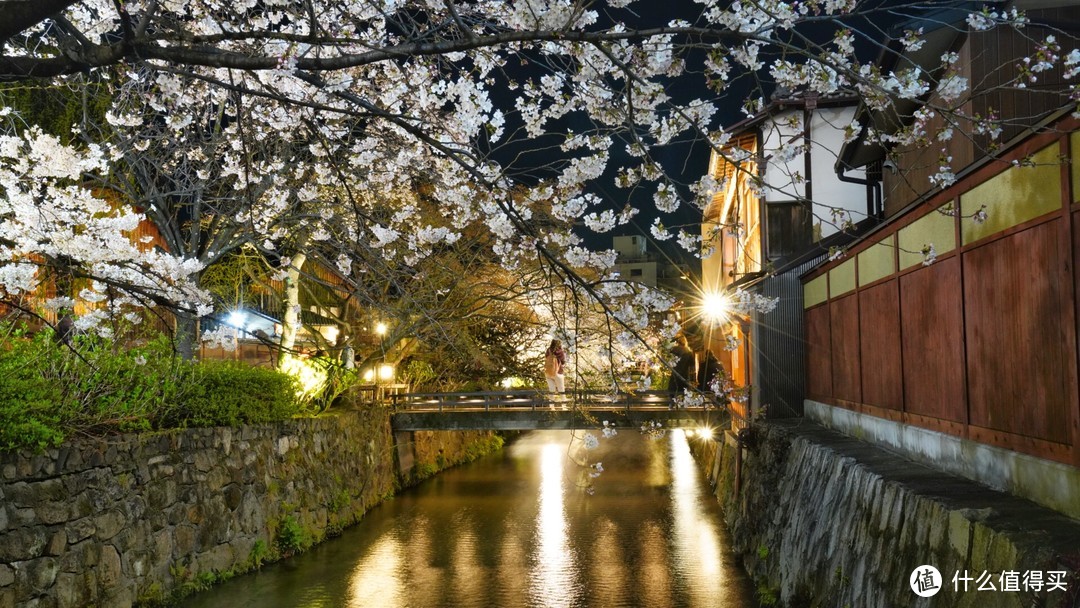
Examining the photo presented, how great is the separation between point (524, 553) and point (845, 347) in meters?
6.20

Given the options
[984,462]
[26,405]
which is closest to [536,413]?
[26,405]

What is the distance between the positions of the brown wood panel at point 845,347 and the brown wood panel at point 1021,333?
12.1 ft

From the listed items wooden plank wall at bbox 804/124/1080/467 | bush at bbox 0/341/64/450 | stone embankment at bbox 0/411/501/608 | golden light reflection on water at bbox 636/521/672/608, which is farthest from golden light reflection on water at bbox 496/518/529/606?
bush at bbox 0/341/64/450

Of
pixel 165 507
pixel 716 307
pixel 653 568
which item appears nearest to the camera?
pixel 165 507

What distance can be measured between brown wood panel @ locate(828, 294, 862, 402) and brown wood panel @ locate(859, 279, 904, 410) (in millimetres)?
257

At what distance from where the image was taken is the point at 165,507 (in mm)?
11016

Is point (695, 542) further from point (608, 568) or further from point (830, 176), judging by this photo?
point (830, 176)

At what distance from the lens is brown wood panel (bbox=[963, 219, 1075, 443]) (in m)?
5.25

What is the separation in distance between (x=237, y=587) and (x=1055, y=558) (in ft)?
35.1

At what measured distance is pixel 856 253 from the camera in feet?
34.2

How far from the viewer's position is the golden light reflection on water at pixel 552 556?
11.4 m

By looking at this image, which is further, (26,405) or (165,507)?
(165,507)

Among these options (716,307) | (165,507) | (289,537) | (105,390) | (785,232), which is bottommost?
(289,537)

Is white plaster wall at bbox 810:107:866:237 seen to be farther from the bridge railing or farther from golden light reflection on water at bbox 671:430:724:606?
golden light reflection on water at bbox 671:430:724:606
